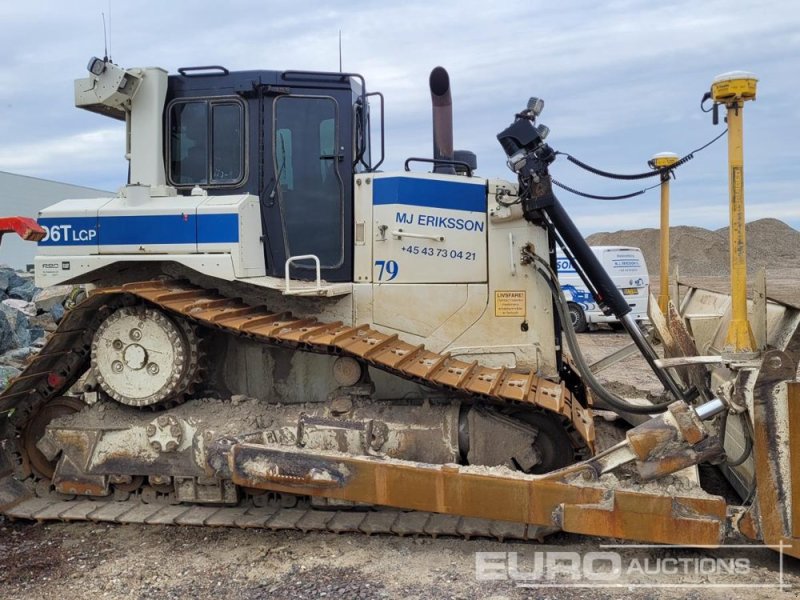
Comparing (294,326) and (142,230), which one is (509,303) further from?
(142,230)

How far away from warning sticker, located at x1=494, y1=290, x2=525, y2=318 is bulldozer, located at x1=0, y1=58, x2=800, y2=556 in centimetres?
1

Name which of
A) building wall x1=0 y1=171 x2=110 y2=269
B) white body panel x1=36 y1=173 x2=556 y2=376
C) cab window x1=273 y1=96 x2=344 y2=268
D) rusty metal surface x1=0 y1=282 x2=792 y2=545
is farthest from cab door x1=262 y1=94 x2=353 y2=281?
building wall x1=0 y1=171 x2=110 y2=269

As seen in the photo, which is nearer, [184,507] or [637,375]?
[184,507]

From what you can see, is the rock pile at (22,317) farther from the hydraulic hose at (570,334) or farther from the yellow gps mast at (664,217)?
the yellow gps mast at (664,217)

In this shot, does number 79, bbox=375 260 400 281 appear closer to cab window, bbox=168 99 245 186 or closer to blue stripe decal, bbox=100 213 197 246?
cab window, bbox=168 99 245 186

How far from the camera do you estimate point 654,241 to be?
48500 mm

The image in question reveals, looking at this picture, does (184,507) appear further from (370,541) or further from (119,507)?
(370,541)

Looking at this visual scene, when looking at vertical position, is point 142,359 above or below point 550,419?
above

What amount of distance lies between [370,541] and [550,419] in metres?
1.47

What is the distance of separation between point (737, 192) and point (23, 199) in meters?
35.4

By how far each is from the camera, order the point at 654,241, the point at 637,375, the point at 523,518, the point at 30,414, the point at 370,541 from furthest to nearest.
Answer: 1. the point at 654,241
2. the point at 637,375
3. the point at 30,414
4. the point at 370,541
5. the point at 523,518

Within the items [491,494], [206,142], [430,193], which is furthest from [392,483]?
[206,142]

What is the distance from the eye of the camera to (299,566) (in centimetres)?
454

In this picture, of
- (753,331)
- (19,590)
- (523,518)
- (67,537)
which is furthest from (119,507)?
(753,331)
